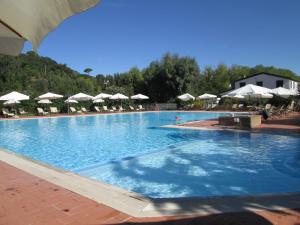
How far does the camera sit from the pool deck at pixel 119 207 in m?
3.38

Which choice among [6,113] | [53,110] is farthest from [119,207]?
[53,110]

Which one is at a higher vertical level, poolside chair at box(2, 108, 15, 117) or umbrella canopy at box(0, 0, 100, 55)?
umbrella canopy at box(0, 0, 100, 55)

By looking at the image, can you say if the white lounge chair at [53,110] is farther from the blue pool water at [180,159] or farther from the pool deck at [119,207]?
the pool deck at [119,207]

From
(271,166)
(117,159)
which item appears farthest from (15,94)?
(271,166)

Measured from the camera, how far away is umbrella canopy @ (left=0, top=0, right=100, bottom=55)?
159cm

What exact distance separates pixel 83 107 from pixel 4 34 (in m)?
28.3

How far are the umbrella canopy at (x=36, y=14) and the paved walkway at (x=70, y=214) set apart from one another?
8.10ft

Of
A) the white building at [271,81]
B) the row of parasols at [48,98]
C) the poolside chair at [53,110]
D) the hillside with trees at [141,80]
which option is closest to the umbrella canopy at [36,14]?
the row of parasols at [48,98]

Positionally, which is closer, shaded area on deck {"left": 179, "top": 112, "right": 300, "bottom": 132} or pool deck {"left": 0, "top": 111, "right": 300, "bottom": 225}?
pool deck {"left": 0, "top": 111, "right": 300, "bottom": 225}

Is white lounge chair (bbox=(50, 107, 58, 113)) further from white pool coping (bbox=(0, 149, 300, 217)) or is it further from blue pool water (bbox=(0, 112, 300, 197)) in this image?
white pool coping (bbox=(0, 149, 300, 217))

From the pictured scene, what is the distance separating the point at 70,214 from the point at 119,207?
2.15ft

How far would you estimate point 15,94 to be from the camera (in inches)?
879

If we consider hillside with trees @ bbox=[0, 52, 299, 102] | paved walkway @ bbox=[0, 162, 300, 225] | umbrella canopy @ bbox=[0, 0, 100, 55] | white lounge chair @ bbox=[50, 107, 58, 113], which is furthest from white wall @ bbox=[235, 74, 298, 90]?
umbrella canopy @ bbox=[0, 0, 100, 55]

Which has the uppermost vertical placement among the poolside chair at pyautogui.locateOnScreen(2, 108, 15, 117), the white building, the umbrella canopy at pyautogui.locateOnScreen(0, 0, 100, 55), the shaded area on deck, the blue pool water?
the white building
